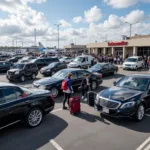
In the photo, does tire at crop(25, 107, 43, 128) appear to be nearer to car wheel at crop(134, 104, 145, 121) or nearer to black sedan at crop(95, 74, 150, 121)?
black sedan at crop(95, 74, 150, 121)

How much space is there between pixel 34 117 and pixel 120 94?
3.35 m

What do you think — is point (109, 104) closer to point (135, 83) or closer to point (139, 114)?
point (139, 114)

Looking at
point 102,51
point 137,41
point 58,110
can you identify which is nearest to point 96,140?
point 58,110

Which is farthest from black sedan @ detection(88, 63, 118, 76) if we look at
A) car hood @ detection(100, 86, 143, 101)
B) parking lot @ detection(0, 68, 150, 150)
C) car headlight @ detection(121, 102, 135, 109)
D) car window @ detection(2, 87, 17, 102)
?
car window @ detection(2, 87, 17, 102)

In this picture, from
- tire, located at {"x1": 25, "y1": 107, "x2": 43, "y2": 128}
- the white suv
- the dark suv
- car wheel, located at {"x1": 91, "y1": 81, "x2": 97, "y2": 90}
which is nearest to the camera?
tire, located at {"x1": 25, "y1": 107, "x2": 43, "y2": 128}

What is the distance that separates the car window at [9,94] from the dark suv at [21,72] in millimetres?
11498

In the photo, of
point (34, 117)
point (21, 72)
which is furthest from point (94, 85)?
point (21, 72)

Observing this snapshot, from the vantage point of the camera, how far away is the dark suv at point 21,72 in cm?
1725

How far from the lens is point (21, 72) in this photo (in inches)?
691

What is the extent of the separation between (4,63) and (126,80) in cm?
2001

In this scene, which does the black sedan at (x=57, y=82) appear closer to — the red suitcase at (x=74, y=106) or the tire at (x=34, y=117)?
the red suitcase at (x=74, y=106)

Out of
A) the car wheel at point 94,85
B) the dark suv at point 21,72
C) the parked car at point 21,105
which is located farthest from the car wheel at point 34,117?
the dark suv at point 21,72

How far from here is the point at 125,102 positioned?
22.3 feet

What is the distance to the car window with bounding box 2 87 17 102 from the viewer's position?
5923 mm
